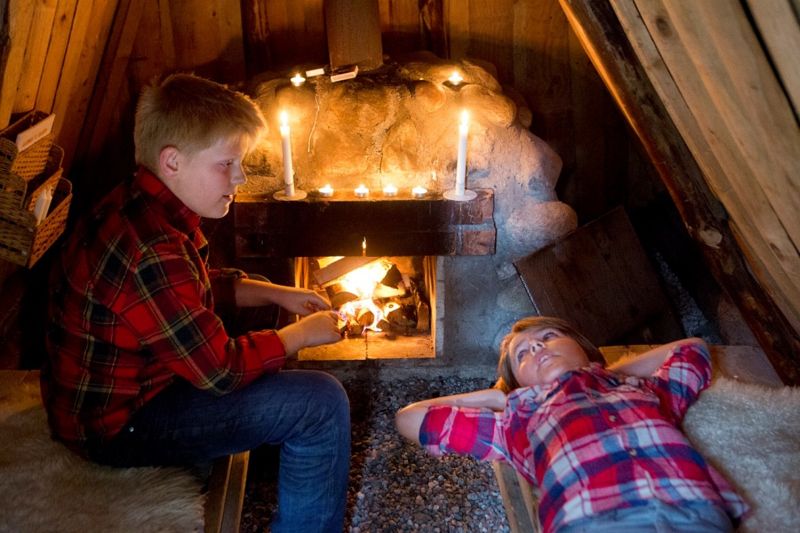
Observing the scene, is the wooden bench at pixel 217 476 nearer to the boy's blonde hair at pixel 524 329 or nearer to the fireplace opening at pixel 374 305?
the boy's blonde hair at pixel 524 329

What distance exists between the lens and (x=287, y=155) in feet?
8.27

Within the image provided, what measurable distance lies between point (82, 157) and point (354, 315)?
1212mm

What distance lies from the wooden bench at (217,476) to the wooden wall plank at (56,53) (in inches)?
30.2

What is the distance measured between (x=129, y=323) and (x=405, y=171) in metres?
1.37

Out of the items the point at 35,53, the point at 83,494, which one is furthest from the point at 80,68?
the point at 83,494

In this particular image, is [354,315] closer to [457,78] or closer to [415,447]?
[415,447]

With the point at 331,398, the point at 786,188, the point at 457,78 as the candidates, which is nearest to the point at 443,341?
the point at 457,78

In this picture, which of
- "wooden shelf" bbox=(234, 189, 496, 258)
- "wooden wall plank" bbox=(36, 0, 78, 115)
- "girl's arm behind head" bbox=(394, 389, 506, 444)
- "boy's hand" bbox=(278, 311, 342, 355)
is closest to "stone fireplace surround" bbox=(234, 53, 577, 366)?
"wooden shelf" bbox=(234, 189, 496, 258)

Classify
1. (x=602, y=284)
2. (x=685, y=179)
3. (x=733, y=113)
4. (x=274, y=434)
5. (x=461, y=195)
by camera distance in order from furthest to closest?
(x=602, y=284) → (x=461, y=195) → (x=685, y=179) → (x=274, y=434) → (x=733, y=113)


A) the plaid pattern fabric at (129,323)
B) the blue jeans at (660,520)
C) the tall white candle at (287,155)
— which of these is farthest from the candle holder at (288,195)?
the blue jeans at (660,520)

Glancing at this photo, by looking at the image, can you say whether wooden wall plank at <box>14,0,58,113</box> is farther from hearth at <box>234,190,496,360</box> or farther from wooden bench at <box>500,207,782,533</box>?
wooden bench at <box>500,207,782,533</box>

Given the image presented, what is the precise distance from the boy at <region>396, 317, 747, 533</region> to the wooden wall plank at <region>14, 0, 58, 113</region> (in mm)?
1279

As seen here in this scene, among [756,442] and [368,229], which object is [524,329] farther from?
[368,229]

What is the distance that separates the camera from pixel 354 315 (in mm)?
3043
